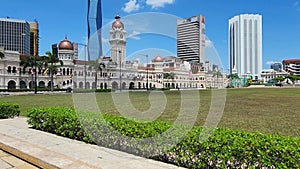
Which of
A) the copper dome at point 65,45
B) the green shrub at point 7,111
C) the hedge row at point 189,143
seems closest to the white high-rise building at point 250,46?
the copper dome at point 65,45

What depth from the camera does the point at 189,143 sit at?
193 inches

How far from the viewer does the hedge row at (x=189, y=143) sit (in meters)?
4.05

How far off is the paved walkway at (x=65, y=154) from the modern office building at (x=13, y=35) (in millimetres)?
96785

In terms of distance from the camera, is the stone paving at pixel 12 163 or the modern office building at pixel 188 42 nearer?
the stone paving at pixel 12 163

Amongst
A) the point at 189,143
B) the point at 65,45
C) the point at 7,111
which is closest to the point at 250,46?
the point at 65,45

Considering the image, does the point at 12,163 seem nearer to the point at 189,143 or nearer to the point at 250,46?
the point at 189,143

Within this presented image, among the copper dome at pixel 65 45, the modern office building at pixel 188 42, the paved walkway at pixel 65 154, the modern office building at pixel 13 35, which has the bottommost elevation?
the paved walkway at pixel 65 154

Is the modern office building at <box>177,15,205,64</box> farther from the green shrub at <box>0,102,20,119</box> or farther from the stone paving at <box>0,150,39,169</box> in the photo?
the green shrub at <box>0,102,20,119</box>

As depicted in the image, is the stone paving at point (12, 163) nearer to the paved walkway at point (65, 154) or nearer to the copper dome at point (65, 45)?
the paved walkway at point (65, 154)

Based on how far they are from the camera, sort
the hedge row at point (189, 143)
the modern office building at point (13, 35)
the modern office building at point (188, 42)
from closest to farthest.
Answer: the hedge row at point (189, 143), the modern office building at point (188, 42), the modern office building at point (13, 35)

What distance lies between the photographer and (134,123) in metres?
6.16

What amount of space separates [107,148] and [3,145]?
3110mm

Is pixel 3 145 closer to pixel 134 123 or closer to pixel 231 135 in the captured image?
pixel 134 123

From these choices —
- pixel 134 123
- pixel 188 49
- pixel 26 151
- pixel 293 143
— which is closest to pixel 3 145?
pixel 26 151
